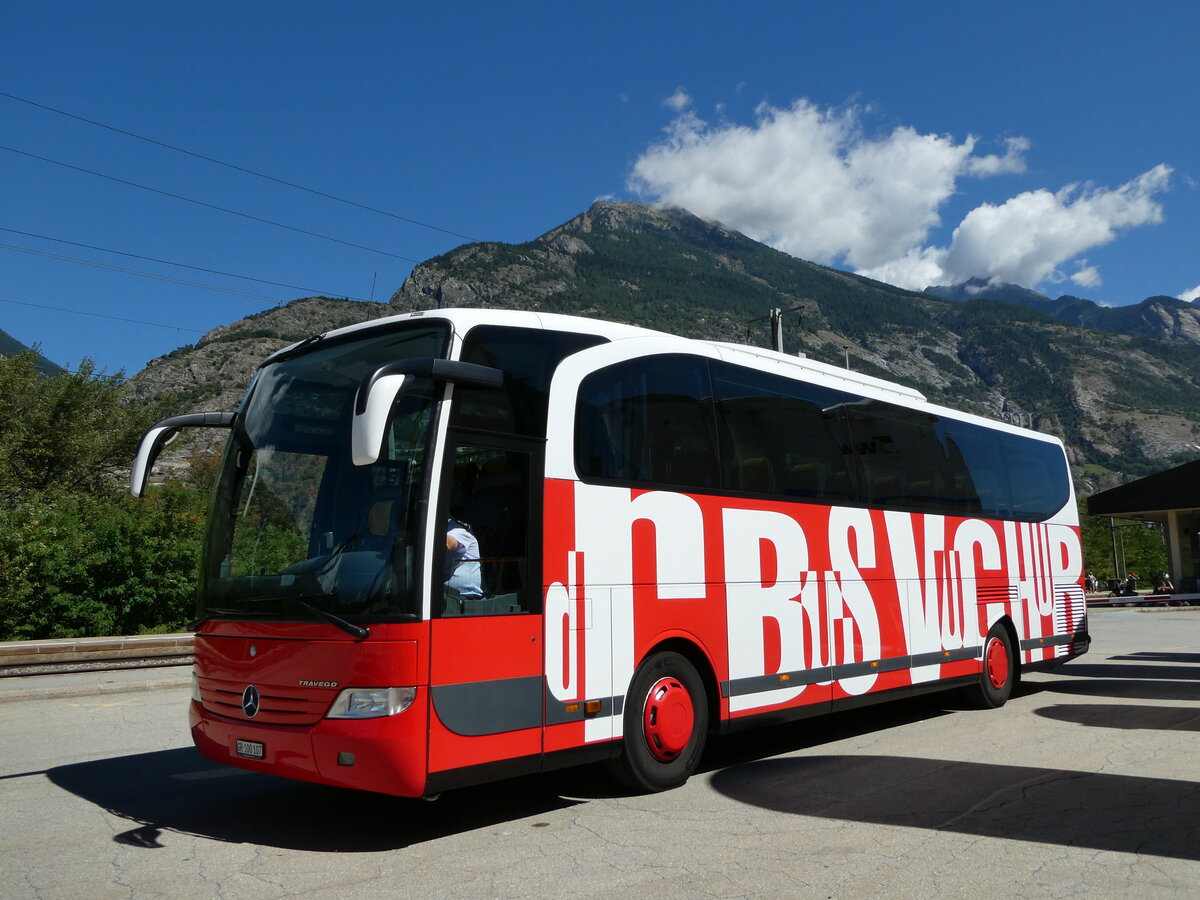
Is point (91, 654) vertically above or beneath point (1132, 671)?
above

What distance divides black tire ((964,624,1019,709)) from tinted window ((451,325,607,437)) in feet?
23.6

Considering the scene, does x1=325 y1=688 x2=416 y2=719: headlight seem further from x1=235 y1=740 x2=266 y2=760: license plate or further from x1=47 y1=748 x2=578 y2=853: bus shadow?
x1=47 y1=748 x2=578 y2=853: bus shadow

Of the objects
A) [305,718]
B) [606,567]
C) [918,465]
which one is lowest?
[305,718]

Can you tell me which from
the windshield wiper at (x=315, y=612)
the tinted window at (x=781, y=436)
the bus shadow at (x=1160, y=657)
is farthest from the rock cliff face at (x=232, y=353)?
the windshield wiper at (x=315, y=612)

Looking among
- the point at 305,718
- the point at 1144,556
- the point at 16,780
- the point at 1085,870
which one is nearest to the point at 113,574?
the point at 16,780

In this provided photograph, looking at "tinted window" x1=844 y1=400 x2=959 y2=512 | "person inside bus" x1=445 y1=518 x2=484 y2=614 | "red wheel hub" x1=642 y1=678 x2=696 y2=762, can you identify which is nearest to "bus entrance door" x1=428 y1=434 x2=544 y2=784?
"person inside bus" x1=445 y1=518 x2=484 y2=614

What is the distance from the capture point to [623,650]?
6430 millimetres

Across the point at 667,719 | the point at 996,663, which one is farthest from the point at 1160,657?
the point at 667,719

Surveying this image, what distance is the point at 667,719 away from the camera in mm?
6742

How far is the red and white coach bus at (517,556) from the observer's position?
17.6ft

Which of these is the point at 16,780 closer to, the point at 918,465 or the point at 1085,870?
the point at 1085,870

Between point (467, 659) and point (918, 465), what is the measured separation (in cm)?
631

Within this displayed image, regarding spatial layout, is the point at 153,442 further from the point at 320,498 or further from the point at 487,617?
the point at 487,617

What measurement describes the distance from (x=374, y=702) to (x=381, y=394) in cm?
170
